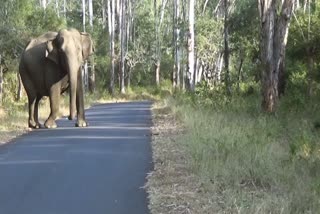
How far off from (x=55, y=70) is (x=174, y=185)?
10684 mm

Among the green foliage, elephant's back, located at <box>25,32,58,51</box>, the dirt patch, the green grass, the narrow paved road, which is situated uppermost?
the green foliage

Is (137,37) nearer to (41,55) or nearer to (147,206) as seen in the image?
(41,55)

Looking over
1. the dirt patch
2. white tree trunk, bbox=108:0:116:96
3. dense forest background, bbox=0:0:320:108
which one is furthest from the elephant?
white tree trunk, bbox=108:0:116:96

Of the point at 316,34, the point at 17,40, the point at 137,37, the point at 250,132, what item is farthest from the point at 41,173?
the point at 137,37

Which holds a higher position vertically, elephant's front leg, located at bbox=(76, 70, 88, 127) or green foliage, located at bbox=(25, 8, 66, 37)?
green foliage, located at bbox=(25, 8, 66, 37)

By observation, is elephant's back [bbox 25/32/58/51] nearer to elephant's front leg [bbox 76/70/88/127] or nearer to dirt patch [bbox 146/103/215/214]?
elephant's front leg [bbox 76/70/88/127]

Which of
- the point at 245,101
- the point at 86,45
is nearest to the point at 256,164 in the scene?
the point at 86,45

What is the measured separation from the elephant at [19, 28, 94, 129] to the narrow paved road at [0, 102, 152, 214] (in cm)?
158

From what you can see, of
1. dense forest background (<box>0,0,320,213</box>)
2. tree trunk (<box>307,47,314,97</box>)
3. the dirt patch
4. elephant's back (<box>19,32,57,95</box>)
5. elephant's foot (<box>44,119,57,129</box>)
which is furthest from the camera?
tree trunk (<box>307,47,314,97</box>)

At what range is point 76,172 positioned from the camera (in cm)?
1028

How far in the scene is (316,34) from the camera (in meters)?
28.1

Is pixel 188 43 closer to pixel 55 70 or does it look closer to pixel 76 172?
pixel 55 70

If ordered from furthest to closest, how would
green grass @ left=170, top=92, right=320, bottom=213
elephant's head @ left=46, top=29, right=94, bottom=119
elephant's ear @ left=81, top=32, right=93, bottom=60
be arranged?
elephant's ear @ left=81, top=32, right=93, bottom=60 → elephant's head @ left=46, top=29, right=94, bottom=119 → green grass @ left=170, top=92, right=320, bottom=213

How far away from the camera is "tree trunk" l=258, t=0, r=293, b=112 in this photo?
18.7 m
